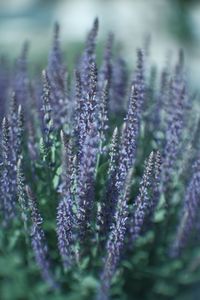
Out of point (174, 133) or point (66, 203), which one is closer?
point (66, 203)

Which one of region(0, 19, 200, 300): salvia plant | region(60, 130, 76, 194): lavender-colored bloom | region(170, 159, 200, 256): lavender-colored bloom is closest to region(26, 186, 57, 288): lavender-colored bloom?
region(0, 19, 200, 300): salvia plant

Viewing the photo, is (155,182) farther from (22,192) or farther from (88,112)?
(22,192)

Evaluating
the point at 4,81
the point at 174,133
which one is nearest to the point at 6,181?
the point at 174,133

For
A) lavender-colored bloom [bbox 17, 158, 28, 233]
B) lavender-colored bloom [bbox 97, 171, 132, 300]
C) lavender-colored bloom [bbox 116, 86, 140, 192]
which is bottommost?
lavender-colored bloom [bbox 97, 171, 132, 300]

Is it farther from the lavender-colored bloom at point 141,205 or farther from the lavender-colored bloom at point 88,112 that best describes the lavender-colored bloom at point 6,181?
the lavender-colored bloom at point 141,205

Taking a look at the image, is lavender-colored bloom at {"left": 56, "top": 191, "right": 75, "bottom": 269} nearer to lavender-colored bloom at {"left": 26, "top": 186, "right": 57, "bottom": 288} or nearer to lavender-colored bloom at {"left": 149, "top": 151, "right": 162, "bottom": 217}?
lavender-colored bloom at {"left": 26, "top": 186, "right": 57, "bottom": 288}

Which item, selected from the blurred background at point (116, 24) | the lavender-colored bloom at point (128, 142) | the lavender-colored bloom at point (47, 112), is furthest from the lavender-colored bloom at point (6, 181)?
the blurred background at point (116, 24)
